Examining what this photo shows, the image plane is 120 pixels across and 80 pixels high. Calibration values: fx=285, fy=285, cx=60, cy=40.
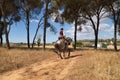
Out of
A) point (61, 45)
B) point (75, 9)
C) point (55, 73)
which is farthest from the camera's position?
point (75, 9)

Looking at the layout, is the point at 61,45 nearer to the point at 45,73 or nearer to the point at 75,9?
the point at 45,73

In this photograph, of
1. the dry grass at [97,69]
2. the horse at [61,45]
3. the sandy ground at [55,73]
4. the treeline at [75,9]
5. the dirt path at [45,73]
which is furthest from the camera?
the treeline at [75,9]

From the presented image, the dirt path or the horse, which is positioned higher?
the horse

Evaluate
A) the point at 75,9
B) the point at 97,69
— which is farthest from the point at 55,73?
the point at 75,9

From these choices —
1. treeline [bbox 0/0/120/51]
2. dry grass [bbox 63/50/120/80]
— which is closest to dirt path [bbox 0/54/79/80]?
dry grass [bbox 63/50/120/80]

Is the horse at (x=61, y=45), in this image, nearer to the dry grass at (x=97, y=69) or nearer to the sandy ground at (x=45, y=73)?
the sandy ground at (x=45, y=73)

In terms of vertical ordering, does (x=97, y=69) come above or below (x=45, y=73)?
above

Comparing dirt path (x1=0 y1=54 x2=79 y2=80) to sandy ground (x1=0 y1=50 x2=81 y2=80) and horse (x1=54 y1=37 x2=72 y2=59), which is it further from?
horse (x1=54 y1=37 x2=72 y2=59)

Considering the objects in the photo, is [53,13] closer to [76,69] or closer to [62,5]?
[62,5]

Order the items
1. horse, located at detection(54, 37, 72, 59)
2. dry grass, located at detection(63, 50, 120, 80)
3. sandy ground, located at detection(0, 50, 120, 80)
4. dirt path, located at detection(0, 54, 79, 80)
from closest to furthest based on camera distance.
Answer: dry grass, located at detection(63, 50, 120, 80)
sandy ground, located at detection(0, 50, 120, 80)
dirt path, located at detection(0, 54, 79, 80)
horse, located at detection(54, 37, 72, 59)

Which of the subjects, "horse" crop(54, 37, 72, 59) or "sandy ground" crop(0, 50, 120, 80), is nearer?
"sandy ground" crop(0, 50, 120, 80)

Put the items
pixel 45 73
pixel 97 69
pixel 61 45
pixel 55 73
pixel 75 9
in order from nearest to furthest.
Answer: pixel 97 69, pixel 55 73, pixel 45 73, pixel 61 45, pixel 75 9

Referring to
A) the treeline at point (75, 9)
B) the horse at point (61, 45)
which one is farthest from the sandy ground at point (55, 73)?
the treeline at point (75, 9)

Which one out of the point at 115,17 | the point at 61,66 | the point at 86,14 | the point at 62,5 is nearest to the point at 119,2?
the point at 115,17
